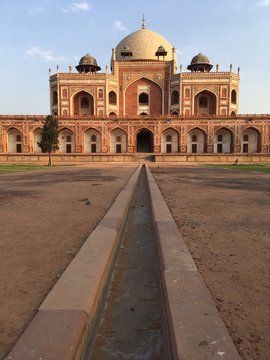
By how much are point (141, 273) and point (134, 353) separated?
1.13 m

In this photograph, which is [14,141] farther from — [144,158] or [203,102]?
[203,102]

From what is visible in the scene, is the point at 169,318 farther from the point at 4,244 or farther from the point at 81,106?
the point at 81,106

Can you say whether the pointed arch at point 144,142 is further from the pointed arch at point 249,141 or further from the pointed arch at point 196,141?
the pointed arch at point 249,141

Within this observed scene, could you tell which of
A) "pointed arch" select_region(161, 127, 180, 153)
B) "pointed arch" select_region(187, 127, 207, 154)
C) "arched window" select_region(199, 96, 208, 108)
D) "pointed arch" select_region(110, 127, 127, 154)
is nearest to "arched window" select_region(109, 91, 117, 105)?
"pointed arch" select_region(110, 127, 127, 154)

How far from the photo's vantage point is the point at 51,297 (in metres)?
1.95

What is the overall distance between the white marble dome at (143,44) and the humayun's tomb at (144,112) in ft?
0.45

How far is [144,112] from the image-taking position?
41.5 metres

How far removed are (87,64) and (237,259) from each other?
144ft

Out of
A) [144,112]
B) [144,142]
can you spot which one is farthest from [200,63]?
[144,142]

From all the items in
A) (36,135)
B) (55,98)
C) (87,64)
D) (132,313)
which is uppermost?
(87,64)

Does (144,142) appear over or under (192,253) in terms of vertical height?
over

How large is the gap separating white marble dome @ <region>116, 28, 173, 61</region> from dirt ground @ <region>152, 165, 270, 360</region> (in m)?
42.4

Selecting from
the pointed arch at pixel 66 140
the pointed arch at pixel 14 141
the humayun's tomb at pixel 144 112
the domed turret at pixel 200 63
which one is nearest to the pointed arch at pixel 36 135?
the humayun's tomb at pixel 144 112

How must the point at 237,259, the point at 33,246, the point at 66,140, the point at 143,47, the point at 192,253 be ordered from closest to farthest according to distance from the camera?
the point at 237,259 < the point at 192,253 < the point at 33,246 < the point at 66,140 < the point at 143,47
